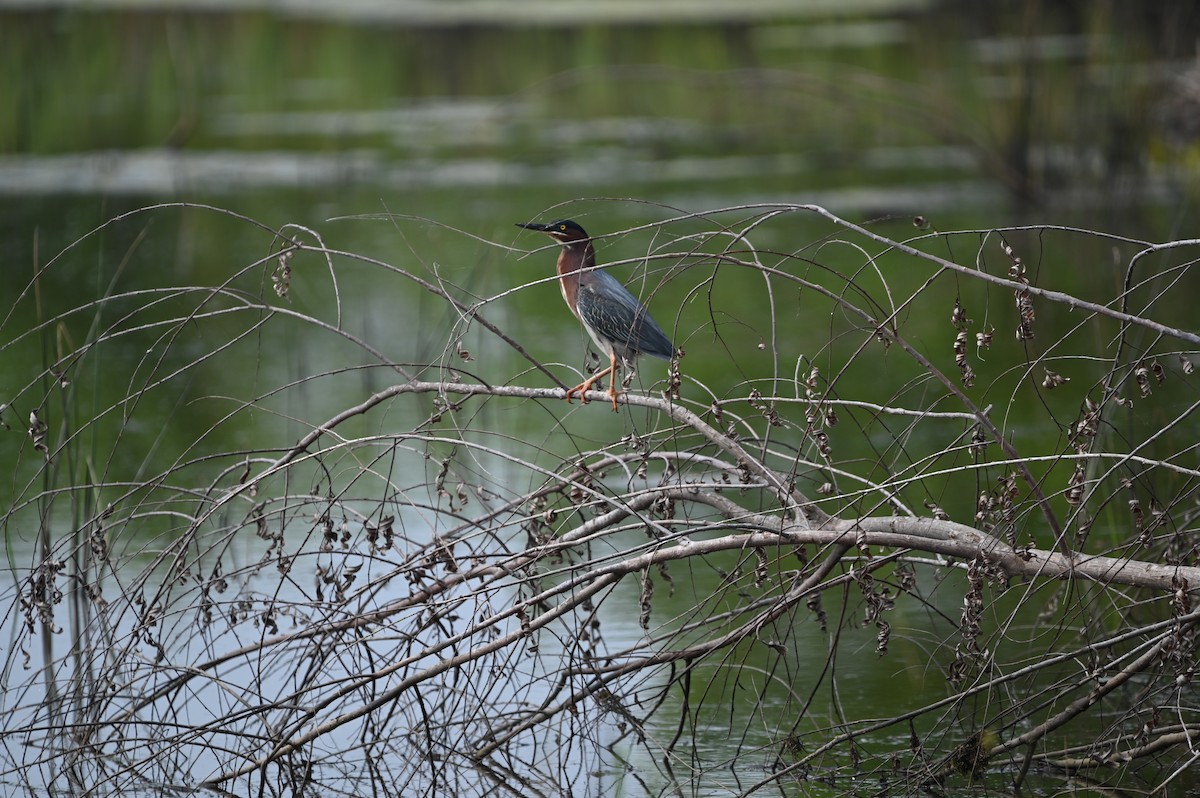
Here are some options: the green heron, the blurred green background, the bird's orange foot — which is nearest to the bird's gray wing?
the green heron

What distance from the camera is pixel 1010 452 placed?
9.96ft

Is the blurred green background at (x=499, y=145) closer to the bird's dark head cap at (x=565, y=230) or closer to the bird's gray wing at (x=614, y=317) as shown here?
the bird's dark head cap at (x=565, y=230)

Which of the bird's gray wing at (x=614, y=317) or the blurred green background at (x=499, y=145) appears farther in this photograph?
the blurred green background at (x=499, y=145)

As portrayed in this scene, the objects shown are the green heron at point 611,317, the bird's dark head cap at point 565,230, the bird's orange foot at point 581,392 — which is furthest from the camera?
the bird's dark head cap at point 565,230

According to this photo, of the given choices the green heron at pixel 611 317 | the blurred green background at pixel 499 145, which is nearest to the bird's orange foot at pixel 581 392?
the green heron at pixel 611 317

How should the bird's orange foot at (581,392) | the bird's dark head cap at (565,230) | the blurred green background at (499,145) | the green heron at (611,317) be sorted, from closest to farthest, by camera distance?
the bird's orange foot at (581,392)
the green heron at (611,317)
the bird's dark head cap at (565,230)
the blurred green background at (499,145)

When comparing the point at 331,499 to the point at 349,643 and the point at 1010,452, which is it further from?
the point at 1010,452

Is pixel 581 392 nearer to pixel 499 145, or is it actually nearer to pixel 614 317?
pixel 614 317

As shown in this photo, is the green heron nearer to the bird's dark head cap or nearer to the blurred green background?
the bird's dark head cap

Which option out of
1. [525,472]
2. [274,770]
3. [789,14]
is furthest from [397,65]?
[274,770]

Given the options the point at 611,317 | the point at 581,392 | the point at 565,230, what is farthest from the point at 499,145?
the point at 581,392

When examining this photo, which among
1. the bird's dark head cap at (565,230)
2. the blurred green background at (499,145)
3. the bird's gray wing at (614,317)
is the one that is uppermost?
the blurred green background at (499,145)

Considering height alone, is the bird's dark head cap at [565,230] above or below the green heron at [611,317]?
above

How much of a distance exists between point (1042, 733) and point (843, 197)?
24.9 feet
